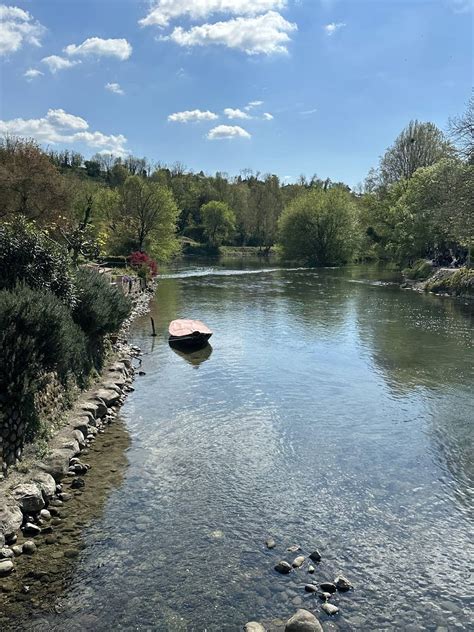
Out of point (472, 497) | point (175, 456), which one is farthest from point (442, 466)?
point (175, 456)

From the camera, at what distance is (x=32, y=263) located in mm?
11688

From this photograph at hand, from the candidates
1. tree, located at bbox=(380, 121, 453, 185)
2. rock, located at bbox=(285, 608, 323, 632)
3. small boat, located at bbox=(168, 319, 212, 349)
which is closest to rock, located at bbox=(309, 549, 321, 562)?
rock, located at bbox=(285, 608, 323, 632)

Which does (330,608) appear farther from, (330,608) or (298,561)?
(298,561)

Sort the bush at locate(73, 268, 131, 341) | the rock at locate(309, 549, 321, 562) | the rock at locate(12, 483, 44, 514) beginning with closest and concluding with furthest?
the rock at locate(309, 549, 321, 562), the rock at locate(12, 483, 44, 514), the bush at locate(73, 268, 131, 341)

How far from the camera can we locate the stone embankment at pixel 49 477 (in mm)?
7031

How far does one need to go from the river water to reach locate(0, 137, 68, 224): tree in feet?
66.5

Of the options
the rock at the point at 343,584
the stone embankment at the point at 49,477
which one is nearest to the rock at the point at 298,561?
the rock at the point at 343,584

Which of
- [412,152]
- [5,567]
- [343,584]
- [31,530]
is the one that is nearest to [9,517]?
[31,530]

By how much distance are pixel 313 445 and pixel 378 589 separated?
4.66m

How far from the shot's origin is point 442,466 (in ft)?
33.1

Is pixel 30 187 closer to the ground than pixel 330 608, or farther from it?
farther from it

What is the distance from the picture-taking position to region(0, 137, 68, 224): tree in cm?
3350

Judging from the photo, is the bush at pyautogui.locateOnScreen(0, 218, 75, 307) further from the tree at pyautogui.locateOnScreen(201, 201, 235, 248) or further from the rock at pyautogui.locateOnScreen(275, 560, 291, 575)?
the tree at pyautogui.locateOnScreen(201, 201, 235, 248)

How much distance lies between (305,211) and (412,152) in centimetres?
1625
